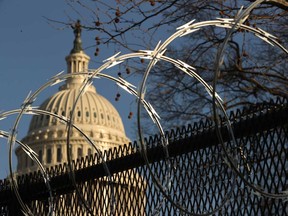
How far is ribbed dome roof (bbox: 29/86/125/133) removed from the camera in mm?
136375

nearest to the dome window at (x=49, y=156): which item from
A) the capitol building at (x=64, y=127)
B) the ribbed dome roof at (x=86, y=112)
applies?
the capitol building at (x=64, y=127)

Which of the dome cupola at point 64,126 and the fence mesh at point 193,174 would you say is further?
the dome cupola at point 64,126

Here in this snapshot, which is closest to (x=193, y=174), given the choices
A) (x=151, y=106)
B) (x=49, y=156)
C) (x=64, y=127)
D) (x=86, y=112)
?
(x=151, y=106)

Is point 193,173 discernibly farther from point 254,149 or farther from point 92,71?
point 92,71

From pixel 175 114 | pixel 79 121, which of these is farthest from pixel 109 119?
pixel 175 114

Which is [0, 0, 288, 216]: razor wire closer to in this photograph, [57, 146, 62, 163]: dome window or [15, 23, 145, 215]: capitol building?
[15, 23, 145, 215]: capitol building

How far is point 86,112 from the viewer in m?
140

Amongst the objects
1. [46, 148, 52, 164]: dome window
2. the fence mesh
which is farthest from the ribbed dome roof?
the fence mesh

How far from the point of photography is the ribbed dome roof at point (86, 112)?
136375 millimetres

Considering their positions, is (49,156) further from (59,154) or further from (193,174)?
(193,174)

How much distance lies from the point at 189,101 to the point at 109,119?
123 m

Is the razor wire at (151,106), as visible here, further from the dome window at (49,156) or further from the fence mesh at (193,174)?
the dome window at (49,156)

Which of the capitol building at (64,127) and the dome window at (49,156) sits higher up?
the capitol building at (64,127)

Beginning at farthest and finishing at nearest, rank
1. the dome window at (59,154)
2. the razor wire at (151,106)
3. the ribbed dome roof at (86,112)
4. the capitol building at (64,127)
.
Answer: the ribbed dome roof at (86,112) < the capitol building at (64,127) < the dome window at (59,154) < the razor wire at (151,106)
